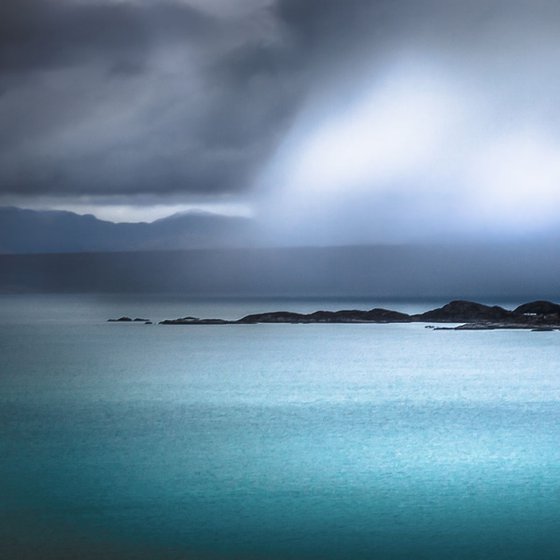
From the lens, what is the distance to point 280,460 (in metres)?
17.7

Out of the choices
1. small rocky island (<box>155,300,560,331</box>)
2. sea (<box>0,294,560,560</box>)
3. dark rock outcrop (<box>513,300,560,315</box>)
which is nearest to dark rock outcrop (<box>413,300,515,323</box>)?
small rocky island (<box>155,300,560,331</box>)

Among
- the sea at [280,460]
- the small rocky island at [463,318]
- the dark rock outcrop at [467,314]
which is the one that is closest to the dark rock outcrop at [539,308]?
the small rocky island at [463,318]

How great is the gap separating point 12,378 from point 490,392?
1869 centimetres

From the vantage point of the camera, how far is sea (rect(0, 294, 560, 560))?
12.1 meters

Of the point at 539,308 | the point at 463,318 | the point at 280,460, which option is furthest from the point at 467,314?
the point at 280,460

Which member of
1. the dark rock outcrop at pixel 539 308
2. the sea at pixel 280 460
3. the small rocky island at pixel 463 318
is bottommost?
the sea at pixel 280 460

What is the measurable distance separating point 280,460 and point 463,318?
56.1 metres

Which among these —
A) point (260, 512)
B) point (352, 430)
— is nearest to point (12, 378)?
point (352, 430)

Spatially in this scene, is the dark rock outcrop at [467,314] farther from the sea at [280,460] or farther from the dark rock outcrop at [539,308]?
the sea at [280,460]

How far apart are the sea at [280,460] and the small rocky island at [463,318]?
24.5 metres

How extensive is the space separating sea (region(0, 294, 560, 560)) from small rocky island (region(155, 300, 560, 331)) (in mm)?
24508

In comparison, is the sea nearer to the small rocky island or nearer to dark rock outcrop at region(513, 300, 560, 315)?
the small rocky island

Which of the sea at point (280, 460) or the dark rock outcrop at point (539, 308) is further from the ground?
the dark rock outcrop at point (539, 308)

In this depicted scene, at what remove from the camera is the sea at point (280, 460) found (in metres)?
12.1
